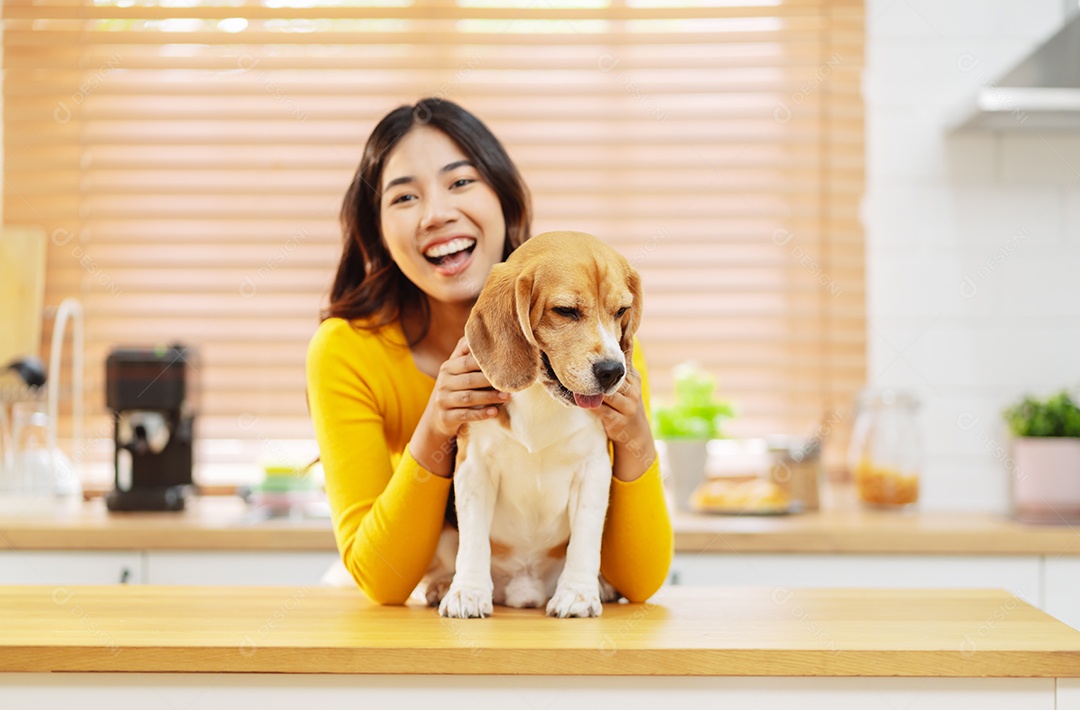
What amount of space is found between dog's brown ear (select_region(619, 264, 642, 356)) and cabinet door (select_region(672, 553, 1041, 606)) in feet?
3.44

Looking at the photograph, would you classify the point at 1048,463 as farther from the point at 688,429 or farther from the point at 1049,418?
the point at 688,429

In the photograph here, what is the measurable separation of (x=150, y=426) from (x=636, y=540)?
1.49 m

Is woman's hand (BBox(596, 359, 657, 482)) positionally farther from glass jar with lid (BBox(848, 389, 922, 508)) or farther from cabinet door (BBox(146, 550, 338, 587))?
glass jar with lid (BBox(848, 389, 922, 508))

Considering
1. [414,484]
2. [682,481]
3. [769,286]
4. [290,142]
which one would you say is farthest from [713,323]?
[414,484]

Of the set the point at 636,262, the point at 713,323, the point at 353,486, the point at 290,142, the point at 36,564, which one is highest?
the point at 290,142

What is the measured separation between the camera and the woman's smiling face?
4.03 ft

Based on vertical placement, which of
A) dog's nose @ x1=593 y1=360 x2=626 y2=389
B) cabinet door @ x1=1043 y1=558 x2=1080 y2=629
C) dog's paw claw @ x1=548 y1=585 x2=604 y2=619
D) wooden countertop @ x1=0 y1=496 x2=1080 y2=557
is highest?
dog's nose @ x1=593 y1=360 x2=626 y2=389

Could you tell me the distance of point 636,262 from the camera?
2.50 m

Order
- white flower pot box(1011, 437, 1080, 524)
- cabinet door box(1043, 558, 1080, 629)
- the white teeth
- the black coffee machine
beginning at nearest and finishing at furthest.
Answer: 1. the white teeth
2. cabinet door box(1043, 558, 1080, 629)
3. white flower pot box(1011, 437, 1080, 524)
4. the black coffee machine

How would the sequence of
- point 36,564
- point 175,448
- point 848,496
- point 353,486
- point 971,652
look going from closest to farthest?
1. point 971,652
2. point 353,486
3. point 36,564
4. point 175,448
5. point 848,496

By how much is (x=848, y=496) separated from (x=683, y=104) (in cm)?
107

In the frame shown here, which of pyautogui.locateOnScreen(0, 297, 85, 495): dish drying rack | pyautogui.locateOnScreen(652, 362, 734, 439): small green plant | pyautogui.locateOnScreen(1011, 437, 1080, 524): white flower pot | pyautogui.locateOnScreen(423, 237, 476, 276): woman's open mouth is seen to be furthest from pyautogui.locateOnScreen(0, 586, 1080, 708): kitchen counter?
pyautogui.locateOnScreen(0, 297, 85, 495): dish drying rack

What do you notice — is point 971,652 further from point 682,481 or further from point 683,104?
point 683,104

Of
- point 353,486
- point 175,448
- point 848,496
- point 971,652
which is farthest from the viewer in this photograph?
point 848,496
